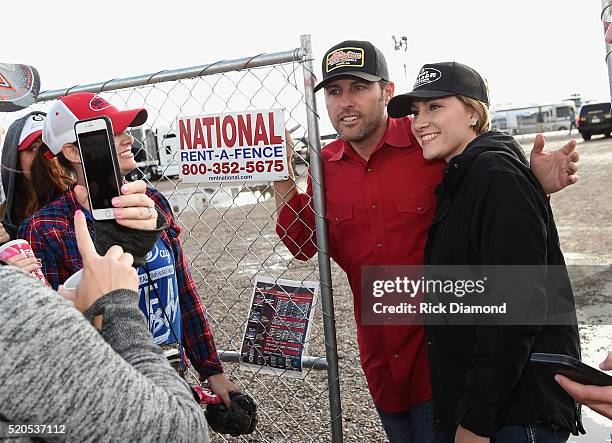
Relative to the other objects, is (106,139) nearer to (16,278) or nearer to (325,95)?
(16,278)

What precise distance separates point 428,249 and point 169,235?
113cm

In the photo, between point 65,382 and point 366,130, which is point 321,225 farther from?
point 65,382

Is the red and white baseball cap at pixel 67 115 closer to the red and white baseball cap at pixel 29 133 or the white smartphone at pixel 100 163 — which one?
the white smartphone at pixel 100 163

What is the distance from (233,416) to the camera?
2.53m

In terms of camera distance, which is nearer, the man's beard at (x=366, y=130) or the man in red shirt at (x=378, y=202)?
the man in red shirt at (x=378, y=202)

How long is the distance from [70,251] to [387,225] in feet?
4.47

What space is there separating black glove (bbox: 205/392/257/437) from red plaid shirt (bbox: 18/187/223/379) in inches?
7.3

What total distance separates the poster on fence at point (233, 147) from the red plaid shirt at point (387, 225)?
298 mm

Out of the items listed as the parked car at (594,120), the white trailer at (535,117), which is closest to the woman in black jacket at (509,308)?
the parked car at (594,120)

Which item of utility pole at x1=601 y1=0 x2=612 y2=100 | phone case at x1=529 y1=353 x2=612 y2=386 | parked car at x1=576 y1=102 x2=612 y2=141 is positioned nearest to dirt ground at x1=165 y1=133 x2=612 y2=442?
phone case at x1=529 y1=353 x2=612 y2=386

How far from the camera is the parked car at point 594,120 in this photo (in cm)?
2858

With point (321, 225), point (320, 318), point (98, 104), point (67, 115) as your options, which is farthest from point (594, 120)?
point (67, 115)

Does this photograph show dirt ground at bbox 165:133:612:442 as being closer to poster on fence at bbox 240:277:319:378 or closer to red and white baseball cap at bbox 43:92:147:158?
poster on fence at bbox 240:277:319:378

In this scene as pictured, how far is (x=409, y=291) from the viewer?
8.45 feet
